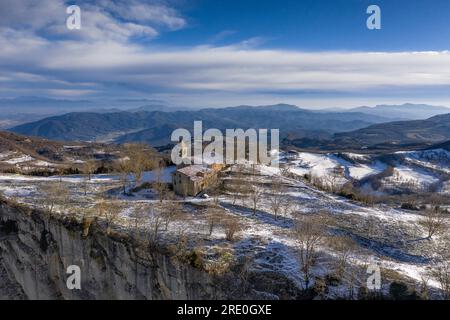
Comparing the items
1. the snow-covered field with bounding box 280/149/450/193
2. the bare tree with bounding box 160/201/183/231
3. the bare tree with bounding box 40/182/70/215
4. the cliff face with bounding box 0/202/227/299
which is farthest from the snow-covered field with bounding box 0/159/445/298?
the snow-covered field with bounding box 280/149/450/193

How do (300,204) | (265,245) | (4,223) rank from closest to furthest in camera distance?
(265,245), (4,223), (300,204)

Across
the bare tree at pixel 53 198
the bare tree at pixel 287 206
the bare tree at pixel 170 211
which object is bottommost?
the bare tree at pixel 287 206

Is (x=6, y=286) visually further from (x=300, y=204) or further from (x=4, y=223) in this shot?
(x=300, y=204)

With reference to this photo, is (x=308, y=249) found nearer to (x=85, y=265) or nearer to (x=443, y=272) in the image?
(x=443, y=272)

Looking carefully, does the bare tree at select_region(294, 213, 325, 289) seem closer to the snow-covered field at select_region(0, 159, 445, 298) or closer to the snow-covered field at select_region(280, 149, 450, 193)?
the snow-covered field at select_region(0, 159, 445, 298)

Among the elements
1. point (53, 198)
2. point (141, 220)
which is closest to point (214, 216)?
point (141, 220)

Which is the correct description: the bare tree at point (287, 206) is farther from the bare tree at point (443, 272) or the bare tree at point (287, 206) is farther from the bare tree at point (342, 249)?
the bare tree at point (443, 272)

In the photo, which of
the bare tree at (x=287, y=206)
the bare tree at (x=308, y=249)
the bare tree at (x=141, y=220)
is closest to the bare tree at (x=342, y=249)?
the bare tree at (x=308, y=249)
